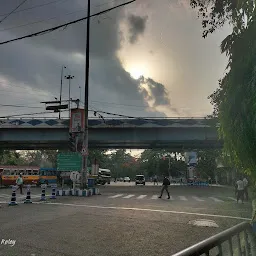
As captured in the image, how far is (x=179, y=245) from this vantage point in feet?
26.6

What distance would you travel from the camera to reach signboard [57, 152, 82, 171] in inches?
1039

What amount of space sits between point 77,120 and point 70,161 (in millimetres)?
3812

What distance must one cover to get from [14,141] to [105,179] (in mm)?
21883

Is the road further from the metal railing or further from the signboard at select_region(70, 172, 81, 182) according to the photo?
the signboard at select_region(70, 172, 81, 182)

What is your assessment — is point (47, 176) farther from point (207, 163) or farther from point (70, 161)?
point (207, 163)

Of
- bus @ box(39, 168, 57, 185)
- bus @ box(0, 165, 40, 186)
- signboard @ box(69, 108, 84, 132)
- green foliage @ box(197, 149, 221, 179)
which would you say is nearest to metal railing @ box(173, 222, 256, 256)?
signboard @ box(69, 108, 84, 132)

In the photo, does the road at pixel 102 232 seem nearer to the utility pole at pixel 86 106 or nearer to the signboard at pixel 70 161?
the signboard at pixel 70 161

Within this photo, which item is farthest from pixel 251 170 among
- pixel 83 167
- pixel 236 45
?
pixel 83 167

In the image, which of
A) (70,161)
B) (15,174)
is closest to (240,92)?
(70,161)

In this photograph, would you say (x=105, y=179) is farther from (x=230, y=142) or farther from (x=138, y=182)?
(x=230, y=142)

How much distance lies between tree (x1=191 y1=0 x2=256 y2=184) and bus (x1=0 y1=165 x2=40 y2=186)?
1817 inches

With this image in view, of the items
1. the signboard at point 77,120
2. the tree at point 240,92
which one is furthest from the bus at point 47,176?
the tree at point 240,92

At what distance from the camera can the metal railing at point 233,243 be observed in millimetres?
3024

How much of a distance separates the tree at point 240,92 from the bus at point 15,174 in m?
46.1
